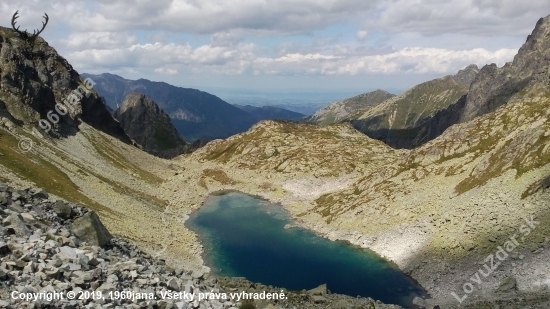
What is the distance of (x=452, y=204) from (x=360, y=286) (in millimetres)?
26112

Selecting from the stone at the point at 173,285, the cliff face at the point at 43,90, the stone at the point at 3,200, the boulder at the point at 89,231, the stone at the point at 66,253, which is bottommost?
the stone at the point at 173,285

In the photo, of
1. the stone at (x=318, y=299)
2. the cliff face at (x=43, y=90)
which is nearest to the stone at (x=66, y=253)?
the stone at (x=318, y=299)

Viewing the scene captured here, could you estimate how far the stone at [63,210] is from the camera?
39688 millimetres

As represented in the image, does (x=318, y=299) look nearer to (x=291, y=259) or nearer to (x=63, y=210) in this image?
(x=63, y=210)

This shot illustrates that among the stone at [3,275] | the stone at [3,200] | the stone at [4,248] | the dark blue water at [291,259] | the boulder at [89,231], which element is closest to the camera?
the stone at [3,275]

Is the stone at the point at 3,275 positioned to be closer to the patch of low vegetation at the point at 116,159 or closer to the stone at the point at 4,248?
the stone at the point at 4,248

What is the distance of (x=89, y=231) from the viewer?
124 feet

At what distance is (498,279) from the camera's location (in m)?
54.9

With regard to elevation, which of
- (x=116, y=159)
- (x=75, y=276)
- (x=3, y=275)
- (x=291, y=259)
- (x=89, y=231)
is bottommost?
(x=291, y=259)

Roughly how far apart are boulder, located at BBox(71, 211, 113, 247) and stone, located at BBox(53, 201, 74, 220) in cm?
224

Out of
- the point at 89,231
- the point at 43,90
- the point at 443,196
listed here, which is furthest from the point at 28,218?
the point at 43,90

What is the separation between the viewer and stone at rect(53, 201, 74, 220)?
39.7 meters

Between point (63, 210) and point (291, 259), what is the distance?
4306 centimetres

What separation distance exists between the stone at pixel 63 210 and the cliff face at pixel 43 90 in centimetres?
8192
